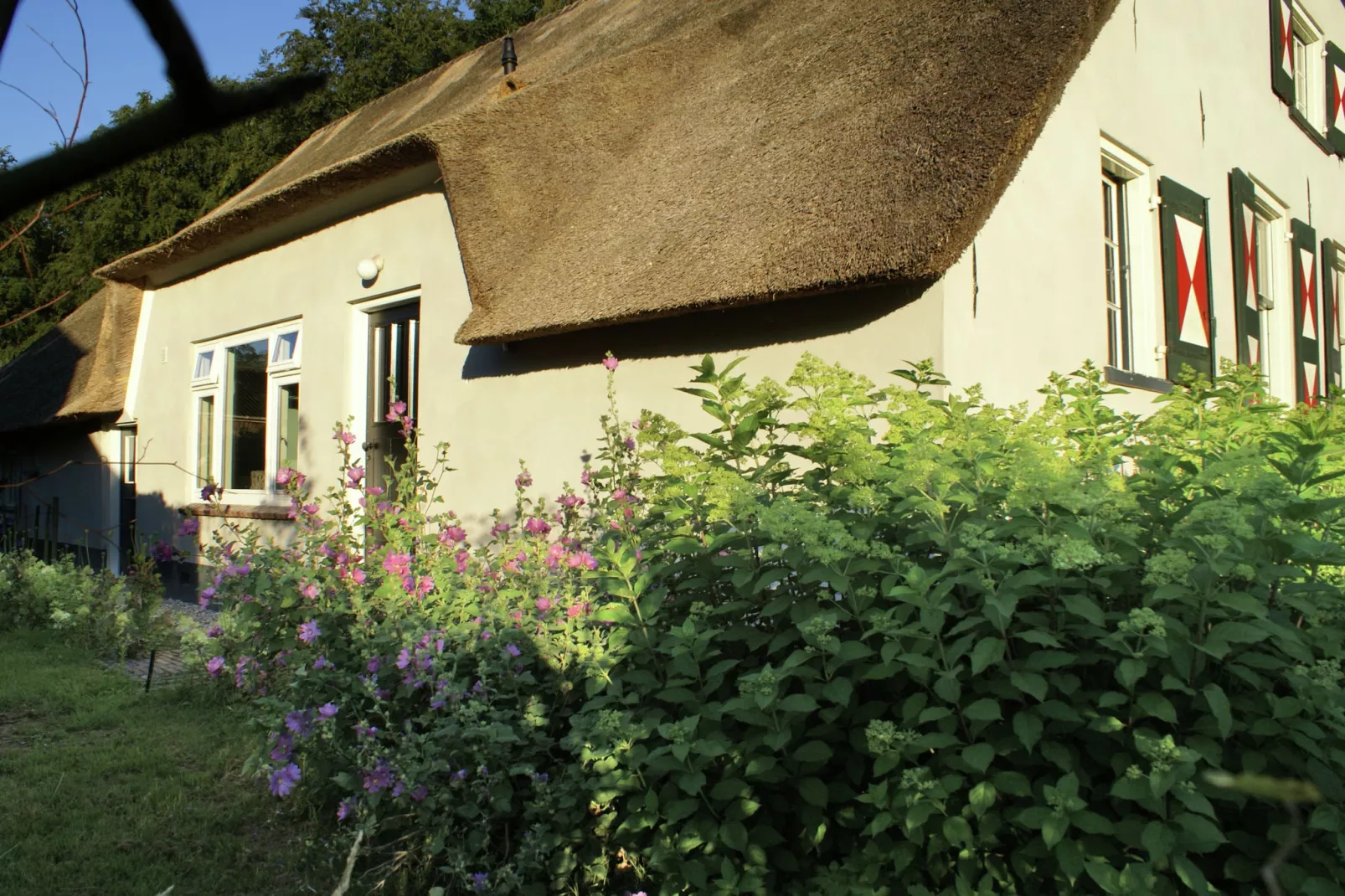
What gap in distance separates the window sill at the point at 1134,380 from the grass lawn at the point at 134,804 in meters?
4.45

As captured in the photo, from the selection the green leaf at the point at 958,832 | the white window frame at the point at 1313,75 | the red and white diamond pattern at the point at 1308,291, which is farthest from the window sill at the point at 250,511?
the white window frame at the point at 1313,75

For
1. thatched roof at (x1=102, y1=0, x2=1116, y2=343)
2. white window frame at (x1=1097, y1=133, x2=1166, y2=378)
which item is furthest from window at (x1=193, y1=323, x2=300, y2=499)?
white window frame at (x1=1097, y1=133, x2=1166, y2=378)

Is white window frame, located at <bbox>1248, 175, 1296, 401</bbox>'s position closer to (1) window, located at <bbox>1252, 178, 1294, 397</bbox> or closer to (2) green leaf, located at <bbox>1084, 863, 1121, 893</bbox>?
(1) window, located at <bbox>1252, 178, 1294, 397</bbox>

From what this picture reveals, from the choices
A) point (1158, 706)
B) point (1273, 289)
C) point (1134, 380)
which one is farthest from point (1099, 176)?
point (1158, 706)

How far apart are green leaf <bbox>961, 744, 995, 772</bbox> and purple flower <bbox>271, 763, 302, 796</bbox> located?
1687mm

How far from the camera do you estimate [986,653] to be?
1.86 meters

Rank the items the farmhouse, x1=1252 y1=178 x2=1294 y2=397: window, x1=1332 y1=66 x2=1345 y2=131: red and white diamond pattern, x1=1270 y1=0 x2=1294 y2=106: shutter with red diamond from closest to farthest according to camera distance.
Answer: the farmhouse → x1=1252 y1=178 x2=1294 y2=397: window → x1=1270 y1=0 x2=1294 y2=106: shutter with red diamond → x1=1332 y1=66 x2=1345 y2=131: red and white diamond pattern

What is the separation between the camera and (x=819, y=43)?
18.5ft

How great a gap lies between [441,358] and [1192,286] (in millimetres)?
4908

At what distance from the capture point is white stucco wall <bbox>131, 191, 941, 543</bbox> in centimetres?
470

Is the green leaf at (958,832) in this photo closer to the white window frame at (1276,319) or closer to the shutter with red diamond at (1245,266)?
the shutter with red diamond at (1245,266)

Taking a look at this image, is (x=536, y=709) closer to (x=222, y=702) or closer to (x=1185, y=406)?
(x=1185, y=406)

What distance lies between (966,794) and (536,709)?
1.16m

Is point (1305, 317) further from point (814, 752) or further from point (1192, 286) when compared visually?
point (814, 752)
